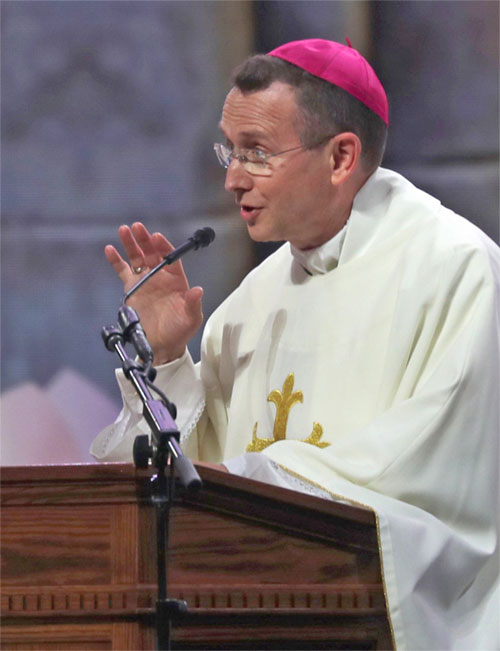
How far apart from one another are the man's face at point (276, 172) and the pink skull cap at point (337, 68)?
131 millimetres

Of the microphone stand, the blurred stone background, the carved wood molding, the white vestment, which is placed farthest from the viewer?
the blurred stone background

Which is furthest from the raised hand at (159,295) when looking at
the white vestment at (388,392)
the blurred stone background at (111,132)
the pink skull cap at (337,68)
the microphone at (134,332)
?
the microphone at (134,332)

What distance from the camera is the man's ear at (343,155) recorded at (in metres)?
3.50

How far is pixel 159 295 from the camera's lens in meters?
3.58

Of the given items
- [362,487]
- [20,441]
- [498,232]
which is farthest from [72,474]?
[498,232]

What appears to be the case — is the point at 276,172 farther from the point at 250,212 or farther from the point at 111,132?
the point at 111,132

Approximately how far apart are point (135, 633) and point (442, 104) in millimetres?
2725

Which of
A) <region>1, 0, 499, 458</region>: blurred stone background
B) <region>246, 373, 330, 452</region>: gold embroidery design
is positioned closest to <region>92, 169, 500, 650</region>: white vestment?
<region>246, 373, 330, 452</region>: gold embroidery design

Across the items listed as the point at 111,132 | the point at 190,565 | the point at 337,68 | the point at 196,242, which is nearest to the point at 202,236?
the point at 196,242

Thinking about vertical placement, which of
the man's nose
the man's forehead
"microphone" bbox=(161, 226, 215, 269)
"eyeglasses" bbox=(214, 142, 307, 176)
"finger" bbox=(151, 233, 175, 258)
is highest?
the man's forehead

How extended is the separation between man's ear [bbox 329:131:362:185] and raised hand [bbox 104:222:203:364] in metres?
0.55

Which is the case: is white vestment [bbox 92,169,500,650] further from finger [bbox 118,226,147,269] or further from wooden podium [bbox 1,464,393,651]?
finger [bbox 118,226,147,269]

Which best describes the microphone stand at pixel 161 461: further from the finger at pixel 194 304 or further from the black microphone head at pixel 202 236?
the finger at pixel 194 304

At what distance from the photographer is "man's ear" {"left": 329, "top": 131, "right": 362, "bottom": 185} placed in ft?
11.5
